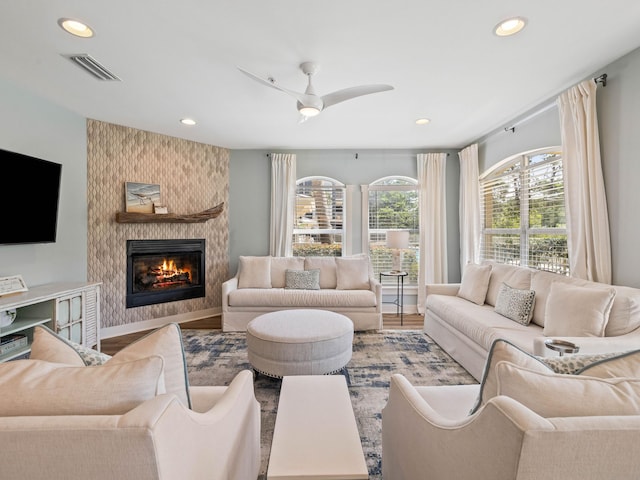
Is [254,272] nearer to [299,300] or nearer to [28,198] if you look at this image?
[299,300]

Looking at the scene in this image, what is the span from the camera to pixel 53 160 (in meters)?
3.10

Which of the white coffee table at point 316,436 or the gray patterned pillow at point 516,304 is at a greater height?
the gray patterned pillow at point 516,304

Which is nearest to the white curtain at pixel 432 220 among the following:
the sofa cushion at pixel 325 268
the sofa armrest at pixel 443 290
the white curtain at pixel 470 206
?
the white curtain at pixel 470 206

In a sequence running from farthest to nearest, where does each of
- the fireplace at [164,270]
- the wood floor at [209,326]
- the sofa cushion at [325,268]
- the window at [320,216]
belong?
the window at [320,216] < the sofa cushion at [325,268] < the fireplace at [164,270] < the wood floor at [209,326]

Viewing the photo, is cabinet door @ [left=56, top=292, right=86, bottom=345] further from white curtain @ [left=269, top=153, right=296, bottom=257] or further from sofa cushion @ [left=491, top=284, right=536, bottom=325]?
sofa cushion @ [left=491, top=284, right=536, bottom=325]

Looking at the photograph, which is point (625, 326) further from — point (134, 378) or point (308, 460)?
point (134, 378)

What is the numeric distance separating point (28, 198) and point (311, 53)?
293 centimetres

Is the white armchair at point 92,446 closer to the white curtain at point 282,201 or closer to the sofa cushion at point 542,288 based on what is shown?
the sofa cushion at point 542,288

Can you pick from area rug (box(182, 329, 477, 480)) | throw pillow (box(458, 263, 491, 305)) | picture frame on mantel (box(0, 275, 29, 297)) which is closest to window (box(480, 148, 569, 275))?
throw pillow (box(458, 263, 491, 305))

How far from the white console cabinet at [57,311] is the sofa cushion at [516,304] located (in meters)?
4.20

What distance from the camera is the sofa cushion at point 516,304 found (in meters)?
2.57

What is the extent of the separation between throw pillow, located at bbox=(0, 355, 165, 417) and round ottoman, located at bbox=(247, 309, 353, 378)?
155cm

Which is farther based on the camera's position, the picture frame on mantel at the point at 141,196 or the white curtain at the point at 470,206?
the white curtain at the point at 470,206

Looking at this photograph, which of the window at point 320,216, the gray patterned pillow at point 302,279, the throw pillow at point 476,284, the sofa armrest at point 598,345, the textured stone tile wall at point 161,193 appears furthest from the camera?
the window at point 320,216
